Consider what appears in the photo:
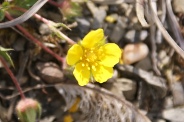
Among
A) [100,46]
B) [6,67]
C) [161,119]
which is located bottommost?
[161,119]

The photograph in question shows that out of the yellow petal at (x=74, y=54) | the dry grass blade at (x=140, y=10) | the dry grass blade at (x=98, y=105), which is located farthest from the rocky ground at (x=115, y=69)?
the yellow petal at (x=74, y=54)

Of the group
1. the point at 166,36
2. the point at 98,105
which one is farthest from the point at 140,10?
the point at 98,105

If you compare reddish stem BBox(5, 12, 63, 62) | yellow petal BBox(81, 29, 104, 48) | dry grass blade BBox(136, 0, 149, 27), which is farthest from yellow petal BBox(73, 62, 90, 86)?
dry grass blade BBox(136, 0, 149, 27)

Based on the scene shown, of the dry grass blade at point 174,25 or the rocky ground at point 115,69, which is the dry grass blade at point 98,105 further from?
the dry grass blade at point 174,25

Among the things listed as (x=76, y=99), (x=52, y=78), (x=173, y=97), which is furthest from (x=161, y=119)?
(x=52, y=78)

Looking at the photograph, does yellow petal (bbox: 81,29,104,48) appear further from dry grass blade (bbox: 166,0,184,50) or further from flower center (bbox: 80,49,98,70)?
dry grass blade (bbox: 166,0,184,50)

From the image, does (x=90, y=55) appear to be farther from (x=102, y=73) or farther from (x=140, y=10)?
(x=140, y=10)

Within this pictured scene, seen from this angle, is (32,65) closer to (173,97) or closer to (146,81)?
(146,81)
